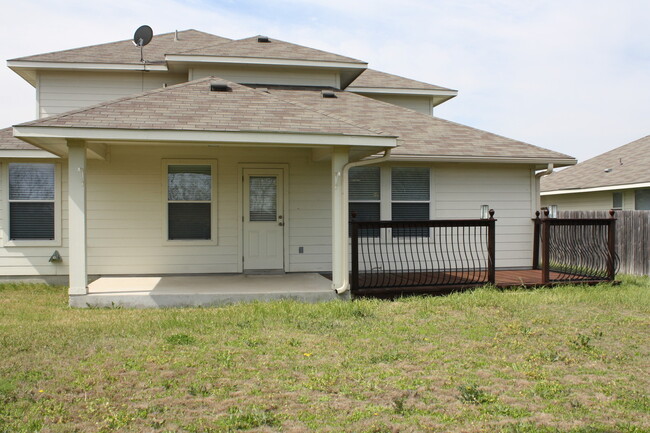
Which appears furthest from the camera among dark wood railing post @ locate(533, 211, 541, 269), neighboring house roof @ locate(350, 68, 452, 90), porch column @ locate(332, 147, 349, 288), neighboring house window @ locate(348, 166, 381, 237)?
neighboring house roof @ locate(350, 68, 452, 90)

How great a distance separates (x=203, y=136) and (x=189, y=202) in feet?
10.0

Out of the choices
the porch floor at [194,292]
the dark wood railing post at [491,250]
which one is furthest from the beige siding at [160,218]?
the dark wood railing post at [491,250]

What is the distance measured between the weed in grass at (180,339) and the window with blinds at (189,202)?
15.0 feet

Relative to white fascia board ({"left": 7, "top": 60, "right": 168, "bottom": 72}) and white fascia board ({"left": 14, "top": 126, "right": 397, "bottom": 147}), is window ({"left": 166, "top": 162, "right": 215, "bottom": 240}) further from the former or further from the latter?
white fascia board ({"left": 7, "top": 60, "right": 168, "bottom": 72})

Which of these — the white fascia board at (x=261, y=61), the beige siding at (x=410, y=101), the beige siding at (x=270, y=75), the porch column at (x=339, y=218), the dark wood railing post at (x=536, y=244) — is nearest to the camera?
the porch column at (x=339, y=218)

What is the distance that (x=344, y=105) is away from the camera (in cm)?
1179

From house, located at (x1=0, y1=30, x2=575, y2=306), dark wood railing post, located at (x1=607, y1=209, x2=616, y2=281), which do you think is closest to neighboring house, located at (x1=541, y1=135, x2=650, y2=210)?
dark wood railing post, located at (x1=607, y1=209, x2=616, y2=281)

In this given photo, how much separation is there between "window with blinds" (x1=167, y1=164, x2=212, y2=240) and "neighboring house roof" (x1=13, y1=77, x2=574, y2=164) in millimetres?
1808

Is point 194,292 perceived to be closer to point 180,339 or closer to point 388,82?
point 180,339

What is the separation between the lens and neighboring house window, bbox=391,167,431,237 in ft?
36.5

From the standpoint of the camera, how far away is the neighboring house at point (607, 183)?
15.6m

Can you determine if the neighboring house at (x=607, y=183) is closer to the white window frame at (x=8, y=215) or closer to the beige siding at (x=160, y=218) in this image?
the beige siding at (x=160, y=218)

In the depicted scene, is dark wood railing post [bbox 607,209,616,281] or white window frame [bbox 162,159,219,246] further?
white window frame [bbox 162,159,219,246]

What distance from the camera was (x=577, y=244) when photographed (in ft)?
35.6
